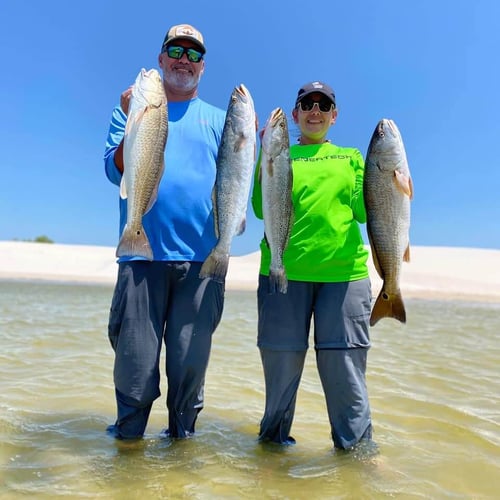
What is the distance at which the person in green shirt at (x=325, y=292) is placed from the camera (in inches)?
135

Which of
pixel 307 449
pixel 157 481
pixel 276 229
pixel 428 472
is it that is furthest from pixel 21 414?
pixel 428 472

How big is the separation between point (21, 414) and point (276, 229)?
2.87 meters

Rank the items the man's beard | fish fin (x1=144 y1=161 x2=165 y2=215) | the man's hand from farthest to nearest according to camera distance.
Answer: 1. the man's beard
2. the man's hand
3. fish fin (x1=144 y1=161 x2=165 y2=215)

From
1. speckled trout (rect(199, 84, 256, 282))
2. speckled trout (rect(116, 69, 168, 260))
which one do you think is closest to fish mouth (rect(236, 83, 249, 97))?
speckled trout (rect(199, 84, 256, 282))

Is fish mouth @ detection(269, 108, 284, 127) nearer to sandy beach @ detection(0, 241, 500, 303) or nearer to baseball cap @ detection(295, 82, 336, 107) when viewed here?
baseball cap @ detection(295, 82, 336, 107)

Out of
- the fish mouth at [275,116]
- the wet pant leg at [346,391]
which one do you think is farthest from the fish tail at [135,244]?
the wet pant leg at [346,391]

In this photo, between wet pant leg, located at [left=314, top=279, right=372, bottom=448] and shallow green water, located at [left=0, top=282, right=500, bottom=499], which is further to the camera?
wet pant leg, located at [left=314, top=279, right=372, bottom=448]

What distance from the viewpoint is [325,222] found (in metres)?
3.43

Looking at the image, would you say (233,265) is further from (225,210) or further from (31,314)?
(225,210)

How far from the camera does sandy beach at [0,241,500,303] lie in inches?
1083

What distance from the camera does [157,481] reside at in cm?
310

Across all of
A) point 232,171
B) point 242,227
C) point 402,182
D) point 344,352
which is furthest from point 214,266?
point 402,182

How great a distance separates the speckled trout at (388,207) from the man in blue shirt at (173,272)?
1085 mm

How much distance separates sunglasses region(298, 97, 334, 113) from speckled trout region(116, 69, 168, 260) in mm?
1026
